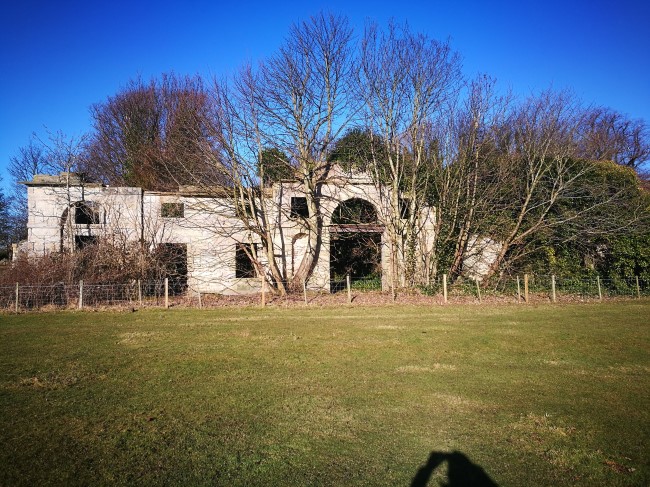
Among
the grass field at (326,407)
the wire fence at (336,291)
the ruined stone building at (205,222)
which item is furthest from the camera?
the ruined stone building at (205,222)

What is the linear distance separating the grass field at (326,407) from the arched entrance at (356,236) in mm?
11566

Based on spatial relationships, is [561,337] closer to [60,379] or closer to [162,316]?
Result: [60,379]

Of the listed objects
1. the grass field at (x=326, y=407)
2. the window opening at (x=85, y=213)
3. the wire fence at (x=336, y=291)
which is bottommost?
the grass field at (x=326, y=407)

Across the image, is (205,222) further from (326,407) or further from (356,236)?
(326,407)

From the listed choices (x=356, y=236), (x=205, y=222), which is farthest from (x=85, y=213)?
(x=356, y=236)

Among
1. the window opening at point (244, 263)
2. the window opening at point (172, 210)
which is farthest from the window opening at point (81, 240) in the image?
the window opening at point (244, 263)

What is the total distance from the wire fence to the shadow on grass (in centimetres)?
1297

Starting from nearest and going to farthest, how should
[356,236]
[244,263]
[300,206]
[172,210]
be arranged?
[172,210] < [300,206] < [244,263] < [356,236]

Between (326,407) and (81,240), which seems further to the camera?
(81,240)

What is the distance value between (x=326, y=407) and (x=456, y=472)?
6.90 ft

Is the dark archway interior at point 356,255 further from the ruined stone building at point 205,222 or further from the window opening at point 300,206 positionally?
the window opening at point 300,206

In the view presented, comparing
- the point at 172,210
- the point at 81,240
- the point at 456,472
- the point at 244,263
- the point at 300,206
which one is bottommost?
the point at 456,472

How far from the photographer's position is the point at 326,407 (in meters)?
6.12

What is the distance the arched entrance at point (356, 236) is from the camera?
2281 cm
